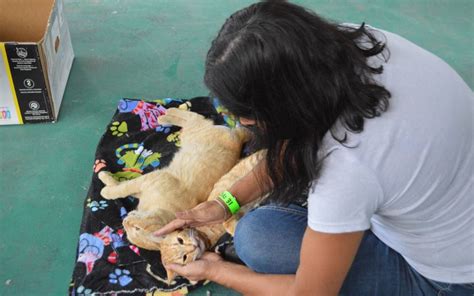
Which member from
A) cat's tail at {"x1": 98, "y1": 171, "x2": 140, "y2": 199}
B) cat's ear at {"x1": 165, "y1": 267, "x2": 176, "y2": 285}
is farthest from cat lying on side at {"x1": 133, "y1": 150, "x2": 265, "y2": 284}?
cat's tail at {"x1": 98, "y1": 171, "x2": 140, "y2": 199}

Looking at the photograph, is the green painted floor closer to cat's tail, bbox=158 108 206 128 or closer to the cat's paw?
the cat's paw

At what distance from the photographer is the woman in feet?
2.80

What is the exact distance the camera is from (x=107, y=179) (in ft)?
5.88

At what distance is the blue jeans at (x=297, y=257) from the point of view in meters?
1.19

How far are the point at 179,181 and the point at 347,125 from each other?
0.93 meters

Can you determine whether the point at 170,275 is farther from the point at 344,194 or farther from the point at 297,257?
the point at 344,194

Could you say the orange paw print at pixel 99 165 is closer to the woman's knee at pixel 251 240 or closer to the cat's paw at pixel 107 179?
the cat's paw at pixel 107 179

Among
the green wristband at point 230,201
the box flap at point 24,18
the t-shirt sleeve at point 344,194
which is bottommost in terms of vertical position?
the green wristband at point 230,201

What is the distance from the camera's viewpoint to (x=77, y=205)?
6.02 ft

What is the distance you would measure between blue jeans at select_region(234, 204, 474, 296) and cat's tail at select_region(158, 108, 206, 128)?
71cm

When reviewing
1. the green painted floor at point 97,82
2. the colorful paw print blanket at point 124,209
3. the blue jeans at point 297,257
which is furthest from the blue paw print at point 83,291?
the blue jeans at point 297,257

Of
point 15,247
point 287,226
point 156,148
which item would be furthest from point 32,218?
point 287,226

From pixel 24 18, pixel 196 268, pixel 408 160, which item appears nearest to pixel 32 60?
pixel 24 18

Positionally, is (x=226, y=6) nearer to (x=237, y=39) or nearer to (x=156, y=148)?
(x=156, y=148)
